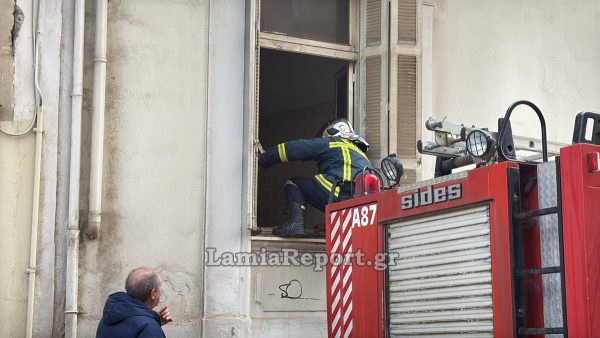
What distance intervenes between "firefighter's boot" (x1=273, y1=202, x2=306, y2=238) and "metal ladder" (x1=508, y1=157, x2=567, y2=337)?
362 cm

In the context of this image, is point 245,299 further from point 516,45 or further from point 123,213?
point 516,45

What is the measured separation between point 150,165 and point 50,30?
1.28m

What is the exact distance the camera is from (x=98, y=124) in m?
7.67

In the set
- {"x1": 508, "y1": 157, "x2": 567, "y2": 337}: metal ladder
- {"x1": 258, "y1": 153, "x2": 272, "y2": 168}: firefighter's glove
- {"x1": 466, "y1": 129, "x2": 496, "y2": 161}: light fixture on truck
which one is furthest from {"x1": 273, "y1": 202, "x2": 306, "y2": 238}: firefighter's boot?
{"x1": 508, "y1": 157, "x2": 567, "y2": 337}: metal ladder

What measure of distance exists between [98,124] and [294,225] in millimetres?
1819

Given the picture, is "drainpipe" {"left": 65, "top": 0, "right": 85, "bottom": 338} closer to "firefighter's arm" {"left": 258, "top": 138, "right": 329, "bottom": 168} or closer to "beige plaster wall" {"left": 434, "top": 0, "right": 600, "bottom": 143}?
"firefighter's arm" {"left": 258, "top": 138, "right": 329, "bottom": 168}

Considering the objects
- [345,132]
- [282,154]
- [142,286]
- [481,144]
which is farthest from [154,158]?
[481,144]

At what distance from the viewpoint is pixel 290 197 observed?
335 inches

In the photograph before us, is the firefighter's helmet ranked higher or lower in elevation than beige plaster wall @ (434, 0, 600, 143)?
lower

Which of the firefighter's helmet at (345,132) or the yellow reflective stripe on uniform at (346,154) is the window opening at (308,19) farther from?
the yellow reflective stripe on uniform at (346,154)

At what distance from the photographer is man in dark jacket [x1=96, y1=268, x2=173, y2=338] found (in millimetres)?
5117

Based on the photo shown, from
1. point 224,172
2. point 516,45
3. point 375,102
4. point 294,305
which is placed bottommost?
point 294,305

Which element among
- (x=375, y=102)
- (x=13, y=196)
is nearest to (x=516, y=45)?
(x=375, y=102)

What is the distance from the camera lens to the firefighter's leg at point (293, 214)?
8336mm
